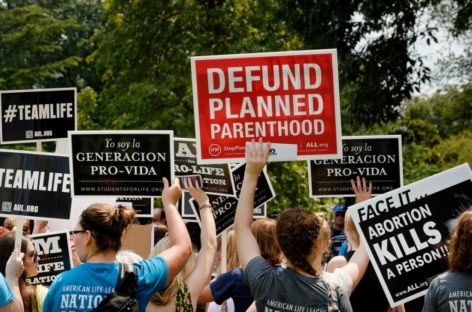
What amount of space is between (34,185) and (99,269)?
2831 millimetres

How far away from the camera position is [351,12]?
18.6 meters

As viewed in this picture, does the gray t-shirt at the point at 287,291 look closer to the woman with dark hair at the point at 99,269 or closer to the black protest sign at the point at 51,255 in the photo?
the woman with dark hair at the point at 99,269

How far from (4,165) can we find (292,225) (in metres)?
3.11

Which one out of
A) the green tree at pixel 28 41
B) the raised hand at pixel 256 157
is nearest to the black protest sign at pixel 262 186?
the raised hand at pixel 256 157

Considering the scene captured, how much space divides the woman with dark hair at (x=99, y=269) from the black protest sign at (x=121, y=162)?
2480 mm

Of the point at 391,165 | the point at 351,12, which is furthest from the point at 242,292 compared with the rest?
the point at 351,12

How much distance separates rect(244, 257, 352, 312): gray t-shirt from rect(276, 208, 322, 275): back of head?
→ 7cm

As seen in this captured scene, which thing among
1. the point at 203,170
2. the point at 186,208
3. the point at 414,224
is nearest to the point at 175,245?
the point at 414,224

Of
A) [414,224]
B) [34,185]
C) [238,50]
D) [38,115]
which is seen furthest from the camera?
[238,50]

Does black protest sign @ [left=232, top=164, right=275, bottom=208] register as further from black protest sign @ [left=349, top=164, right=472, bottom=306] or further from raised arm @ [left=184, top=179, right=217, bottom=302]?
raised arm @ [left=184, top=179, right=217, bottom=302]

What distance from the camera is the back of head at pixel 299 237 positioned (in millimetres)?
5375

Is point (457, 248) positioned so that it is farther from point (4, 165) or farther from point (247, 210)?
point (4, 165)

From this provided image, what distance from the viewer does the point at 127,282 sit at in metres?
5.25

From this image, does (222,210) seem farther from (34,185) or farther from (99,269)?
(99,269)
